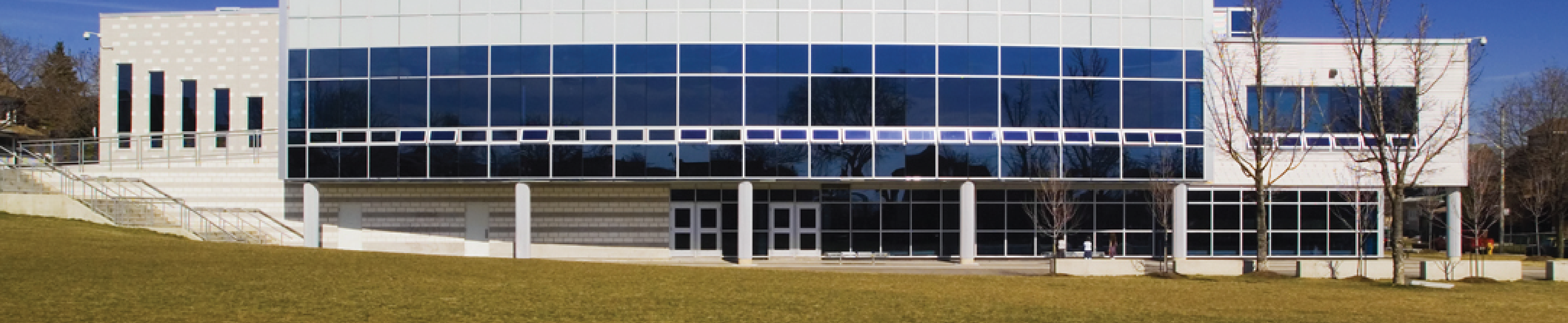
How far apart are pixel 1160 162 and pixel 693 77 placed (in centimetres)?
1391

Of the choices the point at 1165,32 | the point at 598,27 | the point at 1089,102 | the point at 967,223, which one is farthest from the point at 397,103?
the point at 1165,32

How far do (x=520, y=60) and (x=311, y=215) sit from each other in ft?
26.1

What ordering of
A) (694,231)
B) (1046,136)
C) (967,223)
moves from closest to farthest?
(1046,136) < (967,223) < (694,231)

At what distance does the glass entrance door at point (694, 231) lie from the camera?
126ft

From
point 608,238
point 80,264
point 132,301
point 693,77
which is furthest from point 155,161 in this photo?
point 132,301

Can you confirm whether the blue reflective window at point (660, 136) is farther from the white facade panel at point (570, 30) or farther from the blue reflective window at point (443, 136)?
the blue reflective window at point (443, 136)

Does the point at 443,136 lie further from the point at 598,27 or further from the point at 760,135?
the point at 760,135

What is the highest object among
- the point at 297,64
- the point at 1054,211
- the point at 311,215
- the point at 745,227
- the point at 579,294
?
the point at 297,64

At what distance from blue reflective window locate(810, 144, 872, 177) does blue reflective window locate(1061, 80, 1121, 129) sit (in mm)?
5924

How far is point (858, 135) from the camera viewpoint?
3506 centimetres

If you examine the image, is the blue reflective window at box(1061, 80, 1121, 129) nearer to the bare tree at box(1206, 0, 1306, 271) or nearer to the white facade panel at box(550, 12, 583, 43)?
the bare tree at box(1206, 0, 1306, 271)

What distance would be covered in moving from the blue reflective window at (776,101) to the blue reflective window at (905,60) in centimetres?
232

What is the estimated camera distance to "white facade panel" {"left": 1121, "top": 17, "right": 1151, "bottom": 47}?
117 ft

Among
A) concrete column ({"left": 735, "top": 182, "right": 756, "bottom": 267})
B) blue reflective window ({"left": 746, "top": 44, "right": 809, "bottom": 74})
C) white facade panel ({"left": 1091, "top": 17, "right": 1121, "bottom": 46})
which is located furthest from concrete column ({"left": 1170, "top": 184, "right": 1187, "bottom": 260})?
concrete column ({"left": 735, "top": 182, "right": 756, "bottom": 267})
